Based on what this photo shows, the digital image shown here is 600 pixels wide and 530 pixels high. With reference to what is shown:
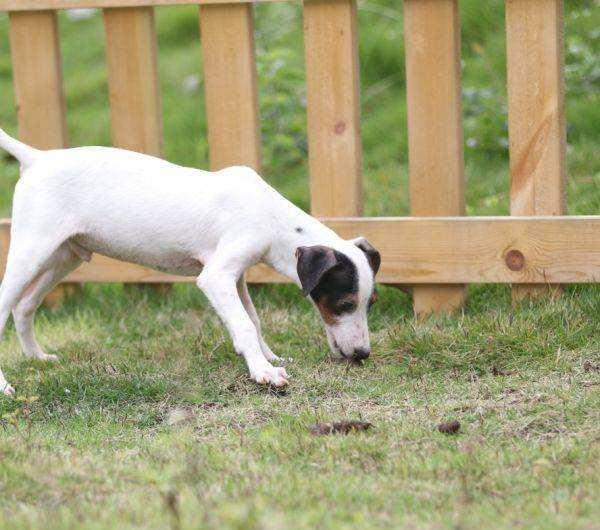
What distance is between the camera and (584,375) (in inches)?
177

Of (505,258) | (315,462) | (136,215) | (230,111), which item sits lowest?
(315,462)

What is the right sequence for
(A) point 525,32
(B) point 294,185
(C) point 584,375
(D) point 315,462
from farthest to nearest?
(B) point 294,185 → (A) point 525,32 → (C) point 584,375 → (D) point 315,462

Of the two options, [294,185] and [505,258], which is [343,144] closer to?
[505,258]

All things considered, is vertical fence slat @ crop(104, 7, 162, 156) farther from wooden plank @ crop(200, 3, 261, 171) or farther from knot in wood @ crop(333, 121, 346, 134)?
knot in wood @ crop(333, 121, 346, 134)

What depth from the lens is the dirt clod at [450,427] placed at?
156 inches

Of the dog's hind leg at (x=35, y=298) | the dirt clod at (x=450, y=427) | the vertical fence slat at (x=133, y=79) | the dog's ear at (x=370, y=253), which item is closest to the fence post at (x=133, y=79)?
the vertical fence slat at (x=133, y=79)

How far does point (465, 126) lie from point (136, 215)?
326 cm

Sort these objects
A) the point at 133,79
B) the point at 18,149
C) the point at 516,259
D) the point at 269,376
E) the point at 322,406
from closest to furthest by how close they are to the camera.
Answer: the point at 322,406
the point at 269,376
the point at 18,149
the point at 516,259
the point at 133,79

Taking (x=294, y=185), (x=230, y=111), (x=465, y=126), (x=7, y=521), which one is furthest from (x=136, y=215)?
(x=465, y=126)

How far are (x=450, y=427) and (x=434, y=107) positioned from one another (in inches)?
76.0

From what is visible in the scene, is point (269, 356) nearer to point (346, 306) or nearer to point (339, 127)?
point (346, 306)

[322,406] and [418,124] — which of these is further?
[418,124]

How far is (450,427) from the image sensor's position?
3971 mm

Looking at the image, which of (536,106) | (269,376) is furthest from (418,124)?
(269,376)
